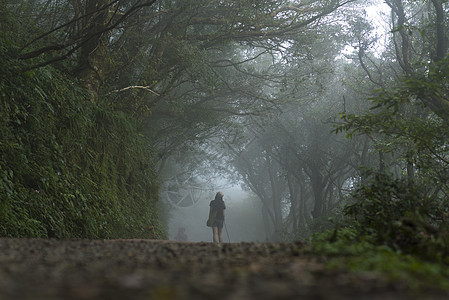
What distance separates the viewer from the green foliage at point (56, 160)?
260 inches

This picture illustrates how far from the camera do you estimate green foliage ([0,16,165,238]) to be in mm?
6605

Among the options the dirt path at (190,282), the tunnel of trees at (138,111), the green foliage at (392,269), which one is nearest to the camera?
the dirt path at (190,282)

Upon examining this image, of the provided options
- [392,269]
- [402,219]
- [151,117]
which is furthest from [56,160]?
[151,117]

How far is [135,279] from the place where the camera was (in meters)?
2.03

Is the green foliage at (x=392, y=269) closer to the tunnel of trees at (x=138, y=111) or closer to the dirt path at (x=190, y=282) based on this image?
the dirt path at (x=190, y=282)

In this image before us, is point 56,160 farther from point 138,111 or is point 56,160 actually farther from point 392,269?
point 392,269

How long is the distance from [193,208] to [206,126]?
92.4ft

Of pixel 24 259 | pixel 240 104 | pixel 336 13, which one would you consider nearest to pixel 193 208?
pixel 240 104

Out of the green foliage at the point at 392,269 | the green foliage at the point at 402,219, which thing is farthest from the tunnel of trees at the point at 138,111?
the green foliage at the point at 392,269

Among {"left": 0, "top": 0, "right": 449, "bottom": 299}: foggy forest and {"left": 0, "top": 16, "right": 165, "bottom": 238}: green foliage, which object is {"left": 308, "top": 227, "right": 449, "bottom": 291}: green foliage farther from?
{"left": 0, "top": 16, "right": 165, "bottom": 238}: green foliage

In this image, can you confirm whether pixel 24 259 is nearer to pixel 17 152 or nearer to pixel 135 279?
pixel 135 279

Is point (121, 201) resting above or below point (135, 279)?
above

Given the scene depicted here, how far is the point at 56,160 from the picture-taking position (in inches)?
301

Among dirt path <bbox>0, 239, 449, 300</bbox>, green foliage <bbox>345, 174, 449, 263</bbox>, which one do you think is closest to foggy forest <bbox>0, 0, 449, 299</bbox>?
green foliage <bbox>345, 174, 449, 263</bbox>
